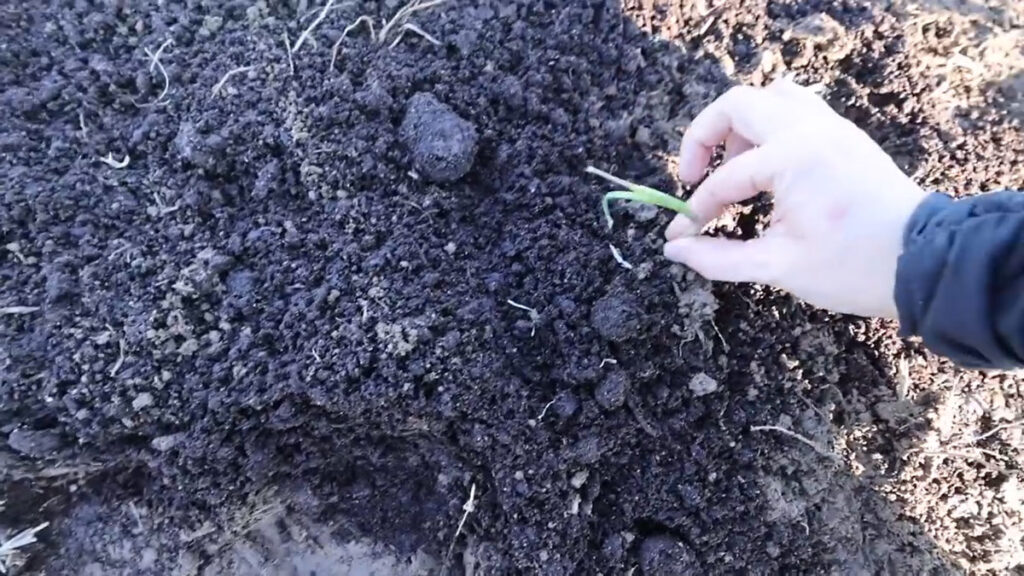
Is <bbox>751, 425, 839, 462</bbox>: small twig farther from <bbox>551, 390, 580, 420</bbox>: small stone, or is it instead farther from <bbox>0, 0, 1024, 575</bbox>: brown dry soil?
<bbox>551, 390, 580, 420</bbox>: small stone

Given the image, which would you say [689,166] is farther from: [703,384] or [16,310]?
Answer: [16,310]

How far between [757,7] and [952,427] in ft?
2.47

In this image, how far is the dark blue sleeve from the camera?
3.24 feet

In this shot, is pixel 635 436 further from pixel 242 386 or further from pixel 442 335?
pixel 242 386

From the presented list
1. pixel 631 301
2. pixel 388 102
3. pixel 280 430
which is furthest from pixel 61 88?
pixel 631 301

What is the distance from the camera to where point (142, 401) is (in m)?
1.27

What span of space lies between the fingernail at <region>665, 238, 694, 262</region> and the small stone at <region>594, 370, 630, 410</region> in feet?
0.61

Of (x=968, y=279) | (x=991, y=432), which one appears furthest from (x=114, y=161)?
(x=991, y=432)

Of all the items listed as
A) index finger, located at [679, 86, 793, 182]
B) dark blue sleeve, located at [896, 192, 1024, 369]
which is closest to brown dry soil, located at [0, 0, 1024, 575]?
index finger, located at [679, 86, 793, 182]

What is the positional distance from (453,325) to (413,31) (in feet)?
1.66

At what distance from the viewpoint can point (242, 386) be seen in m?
1.27

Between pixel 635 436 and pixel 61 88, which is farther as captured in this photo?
pixel 61 88

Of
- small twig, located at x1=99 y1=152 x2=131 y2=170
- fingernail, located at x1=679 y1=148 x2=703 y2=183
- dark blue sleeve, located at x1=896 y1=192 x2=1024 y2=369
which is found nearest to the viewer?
dark blue sleeve, located at x1=896 y1=192 x2=1024 y2=369

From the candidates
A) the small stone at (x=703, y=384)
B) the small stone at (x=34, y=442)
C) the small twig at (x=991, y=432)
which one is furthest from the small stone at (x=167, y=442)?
the small twig at (x=991, y=432)
